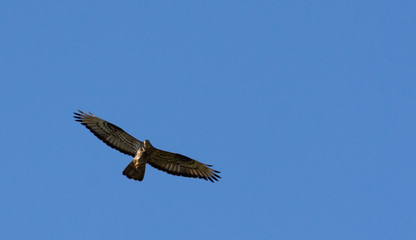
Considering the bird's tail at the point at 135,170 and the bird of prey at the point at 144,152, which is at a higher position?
the bird of prey at the point at 144,152

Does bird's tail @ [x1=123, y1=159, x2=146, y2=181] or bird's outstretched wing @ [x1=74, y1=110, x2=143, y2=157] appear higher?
bird's outstretched wing @ [x1=74, y1=110, x2=143, y2=157]

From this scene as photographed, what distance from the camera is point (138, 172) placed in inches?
794

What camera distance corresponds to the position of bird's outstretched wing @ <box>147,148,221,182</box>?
21.2m

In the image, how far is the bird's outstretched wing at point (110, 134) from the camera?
21.2m

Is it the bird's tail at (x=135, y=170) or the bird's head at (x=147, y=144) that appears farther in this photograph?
the bird's head at (x=147, y=144)

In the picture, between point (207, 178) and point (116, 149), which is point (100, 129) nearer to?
point (116, 149)

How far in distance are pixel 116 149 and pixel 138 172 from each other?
156cm

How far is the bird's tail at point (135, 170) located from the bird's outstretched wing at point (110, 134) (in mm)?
987

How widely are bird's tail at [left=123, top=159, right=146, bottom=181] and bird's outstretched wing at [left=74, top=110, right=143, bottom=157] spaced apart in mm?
987

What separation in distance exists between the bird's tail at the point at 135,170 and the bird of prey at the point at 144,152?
0.58 ft

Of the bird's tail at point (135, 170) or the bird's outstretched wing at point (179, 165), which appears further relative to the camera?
the bird's outstretched wing at point (179, 165)

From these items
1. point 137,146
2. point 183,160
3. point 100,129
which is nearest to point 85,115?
point 100,129

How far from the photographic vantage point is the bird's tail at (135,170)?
2006cm

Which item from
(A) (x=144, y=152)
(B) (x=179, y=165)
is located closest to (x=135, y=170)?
(A) (x=144, y=152)
